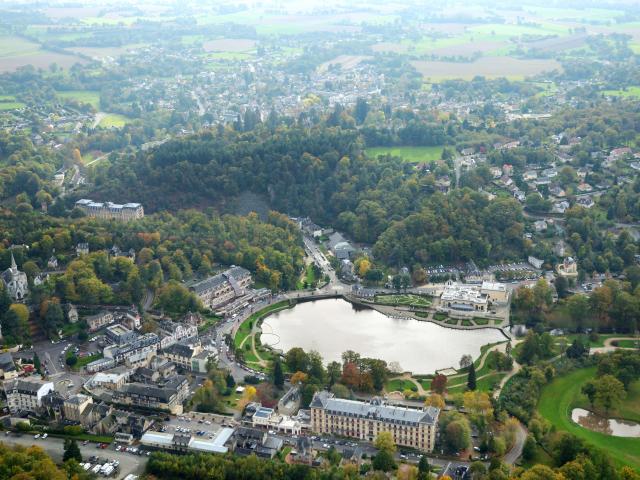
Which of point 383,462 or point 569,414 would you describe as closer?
point 383,462

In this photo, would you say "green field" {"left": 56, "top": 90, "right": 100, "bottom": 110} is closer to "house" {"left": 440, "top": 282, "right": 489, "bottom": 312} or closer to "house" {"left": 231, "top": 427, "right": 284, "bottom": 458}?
"house" {"left": 440, "top": 282, "right": 489, "bottom": 312}

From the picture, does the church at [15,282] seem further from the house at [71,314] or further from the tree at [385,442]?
the tree at [385,442]

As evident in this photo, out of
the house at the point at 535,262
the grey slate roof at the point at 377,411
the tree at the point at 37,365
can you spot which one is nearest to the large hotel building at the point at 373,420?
the grey slate roof at the point at 377,411

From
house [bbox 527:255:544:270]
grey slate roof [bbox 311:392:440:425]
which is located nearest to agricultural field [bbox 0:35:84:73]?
house [bbox 527:255:544:270]

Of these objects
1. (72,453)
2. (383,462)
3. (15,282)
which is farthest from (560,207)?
(72,453)

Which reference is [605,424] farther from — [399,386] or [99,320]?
[99,320]

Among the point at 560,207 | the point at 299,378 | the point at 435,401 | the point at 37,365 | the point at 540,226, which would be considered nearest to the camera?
the point at 435,401
